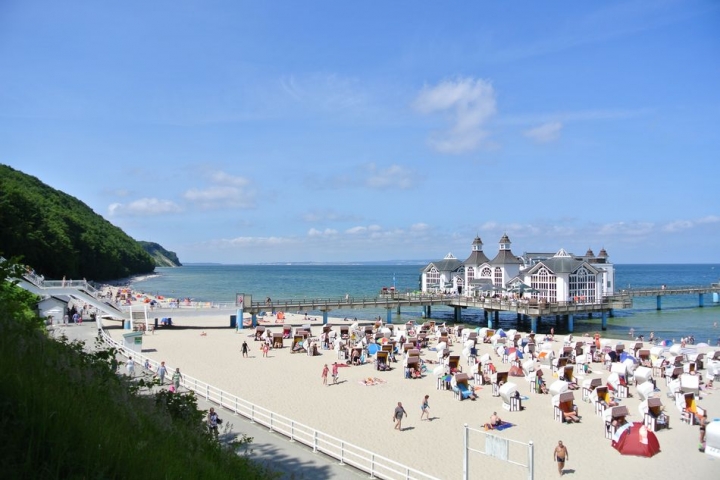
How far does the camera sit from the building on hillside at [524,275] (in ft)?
161

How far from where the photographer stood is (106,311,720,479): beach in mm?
13281

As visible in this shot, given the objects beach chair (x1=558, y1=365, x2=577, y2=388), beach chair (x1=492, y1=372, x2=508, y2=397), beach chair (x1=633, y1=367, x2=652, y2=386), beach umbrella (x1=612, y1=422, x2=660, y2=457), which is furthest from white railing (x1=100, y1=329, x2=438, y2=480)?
beach chair (x1=633, y1=367, x2=652, y2=386)

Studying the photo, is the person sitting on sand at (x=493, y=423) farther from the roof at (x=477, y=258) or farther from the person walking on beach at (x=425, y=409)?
the roof at (x=477, y=258)

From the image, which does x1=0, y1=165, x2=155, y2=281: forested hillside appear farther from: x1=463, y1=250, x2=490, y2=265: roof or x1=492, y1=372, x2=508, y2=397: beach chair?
x1=463, y1=250, x2=490, y2=265: roof

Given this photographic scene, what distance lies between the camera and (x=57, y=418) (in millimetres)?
4629

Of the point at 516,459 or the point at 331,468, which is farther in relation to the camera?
the point at 516,459

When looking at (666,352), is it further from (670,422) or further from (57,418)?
(57,418)

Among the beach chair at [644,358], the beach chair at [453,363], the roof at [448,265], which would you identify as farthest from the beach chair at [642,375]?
the roof at [448,265]

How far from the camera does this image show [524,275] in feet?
172

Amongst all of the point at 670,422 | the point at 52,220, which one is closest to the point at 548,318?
the point at 670,422

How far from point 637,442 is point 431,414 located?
233 inches

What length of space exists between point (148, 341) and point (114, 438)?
3017 centimetres

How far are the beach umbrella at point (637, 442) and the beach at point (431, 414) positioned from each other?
19cm

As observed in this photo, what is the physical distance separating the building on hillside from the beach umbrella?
1397 inches
